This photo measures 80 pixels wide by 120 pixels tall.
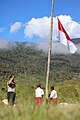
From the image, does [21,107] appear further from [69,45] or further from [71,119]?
[69,45]

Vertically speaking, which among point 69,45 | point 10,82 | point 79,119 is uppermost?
point 69,45

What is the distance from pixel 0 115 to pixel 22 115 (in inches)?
24.6

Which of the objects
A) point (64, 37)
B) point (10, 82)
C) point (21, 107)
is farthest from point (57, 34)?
point (21, 107)

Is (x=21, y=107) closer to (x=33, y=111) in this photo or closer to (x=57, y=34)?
(x=33, y=111)

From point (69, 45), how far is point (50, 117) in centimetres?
1426

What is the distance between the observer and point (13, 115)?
794 cm

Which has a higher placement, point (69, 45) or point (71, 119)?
point (69, 45)

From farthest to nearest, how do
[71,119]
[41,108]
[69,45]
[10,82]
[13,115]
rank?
[69,45] → [10,82] → [41,108] → [13,115] → [71,119]

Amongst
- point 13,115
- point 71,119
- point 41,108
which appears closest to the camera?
point 71,119

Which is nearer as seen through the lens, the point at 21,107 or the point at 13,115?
the point at 13,115

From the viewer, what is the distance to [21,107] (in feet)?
28.3

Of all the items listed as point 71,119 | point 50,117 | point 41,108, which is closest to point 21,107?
point 41,108

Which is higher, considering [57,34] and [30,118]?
[57,34]

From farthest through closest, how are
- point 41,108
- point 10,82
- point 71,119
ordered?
point 10,82, point 41,108, point 71,119
